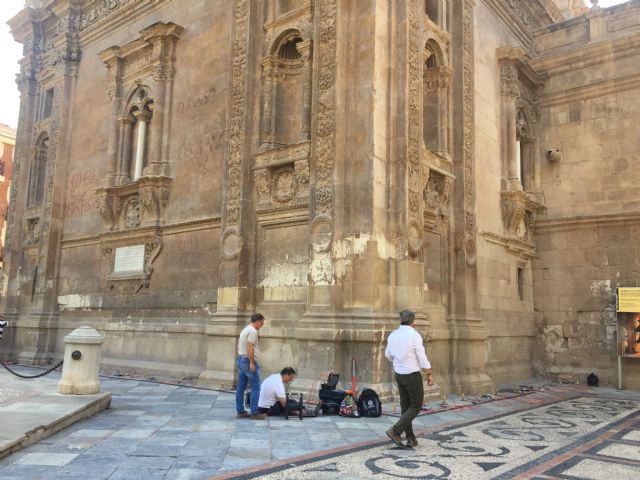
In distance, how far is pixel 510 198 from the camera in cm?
1592

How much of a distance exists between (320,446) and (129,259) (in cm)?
1079

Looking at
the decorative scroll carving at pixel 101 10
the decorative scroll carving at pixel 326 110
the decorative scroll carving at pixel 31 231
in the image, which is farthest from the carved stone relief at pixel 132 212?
the decorative scroll carving at pixel 326 110

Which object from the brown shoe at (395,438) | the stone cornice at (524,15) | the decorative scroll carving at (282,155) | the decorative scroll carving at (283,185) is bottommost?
the brown shoe at (395,438)

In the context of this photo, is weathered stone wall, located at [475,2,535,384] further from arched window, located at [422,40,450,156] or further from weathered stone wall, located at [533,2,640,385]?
arched window, located at [422,40,450,156]

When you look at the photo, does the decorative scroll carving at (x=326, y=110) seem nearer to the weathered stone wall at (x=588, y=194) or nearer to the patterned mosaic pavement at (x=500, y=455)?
the patterned mosaic pavement at (x=500, y=455)

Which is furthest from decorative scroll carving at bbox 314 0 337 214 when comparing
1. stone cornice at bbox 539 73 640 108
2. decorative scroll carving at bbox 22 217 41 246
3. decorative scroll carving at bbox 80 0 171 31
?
decorative scroll carving at bbox 22 217 41 246

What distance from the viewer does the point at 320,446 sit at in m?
7.13

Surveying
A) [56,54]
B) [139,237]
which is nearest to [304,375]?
[139,237]

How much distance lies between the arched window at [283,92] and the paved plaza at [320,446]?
231 inches

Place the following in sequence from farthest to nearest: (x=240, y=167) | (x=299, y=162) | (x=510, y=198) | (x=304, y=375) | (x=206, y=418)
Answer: (x=510, y=198), (x=240, y=167), (x=299, y=162), (x=304, y=375), (x=206, y=418)

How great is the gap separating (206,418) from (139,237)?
26.9ft

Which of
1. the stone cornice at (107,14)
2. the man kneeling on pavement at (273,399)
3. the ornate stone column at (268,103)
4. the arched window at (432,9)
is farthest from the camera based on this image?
the stone cornice at (107,14)

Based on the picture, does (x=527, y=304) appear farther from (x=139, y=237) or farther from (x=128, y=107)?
(x=128, y=107)

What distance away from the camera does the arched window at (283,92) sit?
518 inches
